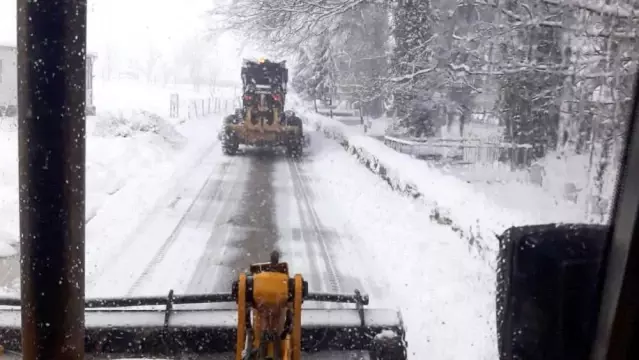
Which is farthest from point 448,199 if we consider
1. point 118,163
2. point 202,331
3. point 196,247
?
point 118,163

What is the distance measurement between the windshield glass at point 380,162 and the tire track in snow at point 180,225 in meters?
0.05

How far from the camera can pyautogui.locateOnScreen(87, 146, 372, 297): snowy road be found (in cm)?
679

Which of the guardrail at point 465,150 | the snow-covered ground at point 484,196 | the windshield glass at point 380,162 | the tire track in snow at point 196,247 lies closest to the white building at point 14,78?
the windshield glass at point 380,162

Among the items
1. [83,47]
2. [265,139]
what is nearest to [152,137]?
[265,139]

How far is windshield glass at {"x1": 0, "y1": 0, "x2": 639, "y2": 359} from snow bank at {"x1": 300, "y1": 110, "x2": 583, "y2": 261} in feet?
0.19

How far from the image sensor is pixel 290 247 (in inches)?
326

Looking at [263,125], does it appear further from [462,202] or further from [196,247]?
[196,247]

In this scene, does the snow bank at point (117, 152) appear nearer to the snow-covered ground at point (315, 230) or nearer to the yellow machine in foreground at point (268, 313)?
the snow-covered ground at point (315, 230)

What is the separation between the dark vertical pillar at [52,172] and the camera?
4.56ft

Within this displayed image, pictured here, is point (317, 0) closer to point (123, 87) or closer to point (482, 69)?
point (482, 69)

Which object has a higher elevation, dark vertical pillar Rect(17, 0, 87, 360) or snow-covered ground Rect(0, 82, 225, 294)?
dark vertical pillar Rect(17, 0, 87, 360)

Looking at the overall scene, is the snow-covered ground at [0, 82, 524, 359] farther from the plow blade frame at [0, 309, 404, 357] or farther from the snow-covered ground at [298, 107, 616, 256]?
the plow blade frame at [0, 309, 404, 357]

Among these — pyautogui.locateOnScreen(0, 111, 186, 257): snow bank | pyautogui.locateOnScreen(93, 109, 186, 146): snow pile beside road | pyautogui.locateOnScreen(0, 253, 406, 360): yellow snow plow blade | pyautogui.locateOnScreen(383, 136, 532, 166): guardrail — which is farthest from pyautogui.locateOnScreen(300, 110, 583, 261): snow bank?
pyautogui.locateOnScreen(93, 109, 186, 146): snow pile beside road

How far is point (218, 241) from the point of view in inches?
333
